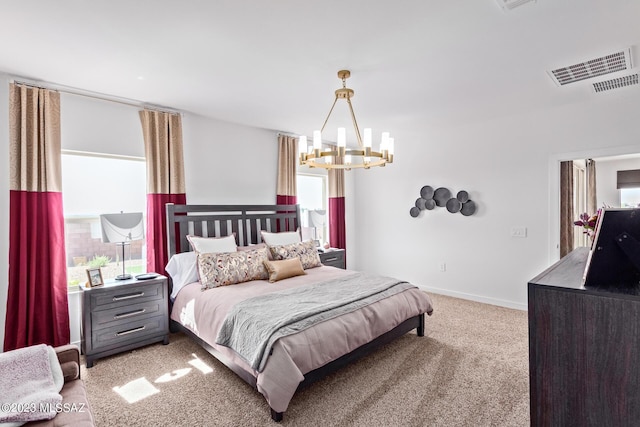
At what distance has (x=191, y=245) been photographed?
12.2 ft

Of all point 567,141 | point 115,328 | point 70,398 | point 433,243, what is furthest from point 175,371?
point 567,141

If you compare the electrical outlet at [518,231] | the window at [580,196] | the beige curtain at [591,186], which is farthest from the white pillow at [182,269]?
the beige curtain at [591,186]

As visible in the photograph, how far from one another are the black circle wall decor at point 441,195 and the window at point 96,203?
4.12m

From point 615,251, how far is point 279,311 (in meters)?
2.04

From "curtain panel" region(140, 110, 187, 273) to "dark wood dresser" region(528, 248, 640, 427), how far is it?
3.68m

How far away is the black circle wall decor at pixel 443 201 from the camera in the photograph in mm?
4766

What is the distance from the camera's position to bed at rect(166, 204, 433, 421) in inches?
84.4

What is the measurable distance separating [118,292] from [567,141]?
530 centimetres

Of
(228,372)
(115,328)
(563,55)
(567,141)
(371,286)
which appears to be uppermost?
(563,55)

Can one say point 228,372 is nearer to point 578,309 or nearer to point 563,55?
point 578,309

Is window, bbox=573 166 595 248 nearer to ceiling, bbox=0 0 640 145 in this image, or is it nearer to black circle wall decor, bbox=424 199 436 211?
ceiling, bbox=0 0 640 145

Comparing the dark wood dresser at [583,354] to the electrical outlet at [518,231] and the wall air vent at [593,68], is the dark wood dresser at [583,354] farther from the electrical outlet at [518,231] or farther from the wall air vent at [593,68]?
the electrical outlet at [518,231]

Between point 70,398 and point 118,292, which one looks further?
point 118,292

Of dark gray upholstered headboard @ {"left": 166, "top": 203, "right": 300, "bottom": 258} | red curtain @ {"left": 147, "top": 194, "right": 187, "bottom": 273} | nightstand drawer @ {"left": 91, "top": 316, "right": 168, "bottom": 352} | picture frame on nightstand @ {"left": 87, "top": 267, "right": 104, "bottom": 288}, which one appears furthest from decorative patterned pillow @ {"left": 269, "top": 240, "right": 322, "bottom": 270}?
picture frame on nightstand @ {"left": 87, "top": 267, "right": 104, "bottom": 288}
